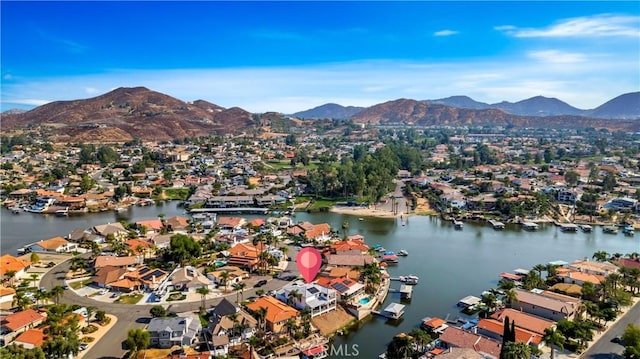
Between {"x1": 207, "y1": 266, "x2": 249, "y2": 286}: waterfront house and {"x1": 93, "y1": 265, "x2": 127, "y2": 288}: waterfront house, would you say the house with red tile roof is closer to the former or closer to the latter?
{"x1": 93, "y1": 265, "x2": 127, "y2": 288}: waterfront house

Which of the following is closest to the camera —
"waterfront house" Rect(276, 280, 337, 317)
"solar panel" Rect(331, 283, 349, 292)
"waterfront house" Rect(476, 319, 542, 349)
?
"waterfront house" Rect(476, 319, 542, 349)

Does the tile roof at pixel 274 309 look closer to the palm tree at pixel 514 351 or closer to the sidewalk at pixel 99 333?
the sidewalk at pixel 99 333

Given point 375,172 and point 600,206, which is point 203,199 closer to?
point 375,172

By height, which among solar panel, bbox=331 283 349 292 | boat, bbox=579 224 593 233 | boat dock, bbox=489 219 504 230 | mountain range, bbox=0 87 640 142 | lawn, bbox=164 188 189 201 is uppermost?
mountain range, bbox=0 87 640 142

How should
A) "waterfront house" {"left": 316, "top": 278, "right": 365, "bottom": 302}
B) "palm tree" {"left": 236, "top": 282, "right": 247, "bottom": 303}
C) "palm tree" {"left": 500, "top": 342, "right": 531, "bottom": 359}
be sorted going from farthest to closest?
"palm tree" {"left": 236, "top": 282, "right": 247, "bottom": 303} < "waterfront house" {"left": 316, "top": 278, "right": 365, "bottom": 302} < "palm tree" {"left": 500, "top": 342, "right": 531, "bottom": 359}

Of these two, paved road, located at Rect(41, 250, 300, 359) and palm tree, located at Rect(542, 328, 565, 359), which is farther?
paved road, located at Rect(41, 250, 300, 359)

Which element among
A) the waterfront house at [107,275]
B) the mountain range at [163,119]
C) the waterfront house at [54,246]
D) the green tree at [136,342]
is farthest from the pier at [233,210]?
the mountain range at [163,119]

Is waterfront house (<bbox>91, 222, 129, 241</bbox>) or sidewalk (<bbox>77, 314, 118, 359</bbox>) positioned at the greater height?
waterfront house (<bbox>91, 222, 129, 241</bbox>)

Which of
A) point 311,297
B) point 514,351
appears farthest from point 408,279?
point 514,351

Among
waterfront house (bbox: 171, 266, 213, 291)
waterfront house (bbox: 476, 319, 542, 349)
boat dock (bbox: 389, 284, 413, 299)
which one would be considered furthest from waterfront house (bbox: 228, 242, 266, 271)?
waterfront house (bbox: 476, 319, 542, 349)
